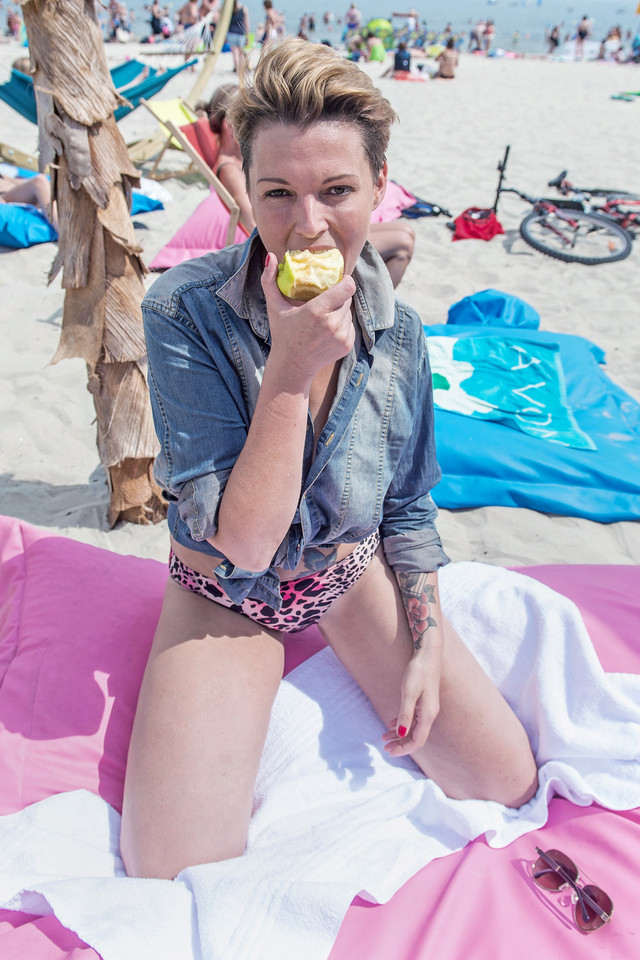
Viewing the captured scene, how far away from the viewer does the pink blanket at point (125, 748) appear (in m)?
1.54

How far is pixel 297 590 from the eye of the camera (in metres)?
1.84

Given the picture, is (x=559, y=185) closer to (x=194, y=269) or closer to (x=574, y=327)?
(x=574, y=327)

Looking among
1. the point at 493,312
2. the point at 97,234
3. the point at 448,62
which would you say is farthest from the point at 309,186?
the point at 448,62

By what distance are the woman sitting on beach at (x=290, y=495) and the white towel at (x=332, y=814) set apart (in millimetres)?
101

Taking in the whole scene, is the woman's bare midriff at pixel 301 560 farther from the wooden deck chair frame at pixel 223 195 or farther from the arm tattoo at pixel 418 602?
the wooden deck chair frame at pixel 223 195

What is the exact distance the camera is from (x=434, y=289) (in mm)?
5816

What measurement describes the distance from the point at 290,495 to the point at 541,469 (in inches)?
97.8

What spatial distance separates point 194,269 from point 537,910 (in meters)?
1.77

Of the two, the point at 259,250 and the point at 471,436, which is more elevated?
the point at 259,250

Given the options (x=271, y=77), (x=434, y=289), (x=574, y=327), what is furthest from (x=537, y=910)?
(x=434, y=289)

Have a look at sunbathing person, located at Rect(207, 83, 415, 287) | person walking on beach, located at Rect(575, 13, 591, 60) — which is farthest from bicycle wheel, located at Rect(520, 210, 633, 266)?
person walking on beach, located at Rect(575, 13, 591, 60)

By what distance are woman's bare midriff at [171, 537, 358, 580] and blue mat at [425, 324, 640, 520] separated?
1.80m

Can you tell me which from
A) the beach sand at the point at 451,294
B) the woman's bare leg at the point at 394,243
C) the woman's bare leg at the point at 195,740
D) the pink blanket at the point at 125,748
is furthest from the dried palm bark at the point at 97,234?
the woman's bare leg at the point at 394,243

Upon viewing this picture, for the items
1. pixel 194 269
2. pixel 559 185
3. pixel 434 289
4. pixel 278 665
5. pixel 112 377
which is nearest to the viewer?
pixel 194 269
